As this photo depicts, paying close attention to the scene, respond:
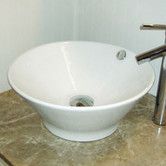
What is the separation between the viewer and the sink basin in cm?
95

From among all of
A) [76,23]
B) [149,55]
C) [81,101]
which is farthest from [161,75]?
[76,23]

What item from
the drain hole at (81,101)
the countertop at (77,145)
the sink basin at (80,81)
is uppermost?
the sink basin at (80,81)

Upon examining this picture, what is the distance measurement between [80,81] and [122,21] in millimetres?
271

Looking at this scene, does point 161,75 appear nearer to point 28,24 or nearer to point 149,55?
point 149,55

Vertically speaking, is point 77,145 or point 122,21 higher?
point 122,21

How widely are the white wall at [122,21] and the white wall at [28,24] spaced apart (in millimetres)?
75

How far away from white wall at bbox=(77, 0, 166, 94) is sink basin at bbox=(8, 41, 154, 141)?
0.35 feet

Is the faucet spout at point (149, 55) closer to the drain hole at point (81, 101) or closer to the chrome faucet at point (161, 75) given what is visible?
the chrome faucet at point (161, 75)

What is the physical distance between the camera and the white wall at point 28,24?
1188mm

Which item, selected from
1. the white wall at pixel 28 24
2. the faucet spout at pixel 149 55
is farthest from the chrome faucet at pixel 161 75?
the white wall at pixel 28 24

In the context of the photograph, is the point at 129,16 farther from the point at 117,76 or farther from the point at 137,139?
the point at 137,139

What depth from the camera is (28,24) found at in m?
1.25

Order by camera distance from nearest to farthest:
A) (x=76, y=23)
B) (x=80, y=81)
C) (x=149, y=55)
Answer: (x=149, y=55), (x=80, y=81), (x=76, y=23)

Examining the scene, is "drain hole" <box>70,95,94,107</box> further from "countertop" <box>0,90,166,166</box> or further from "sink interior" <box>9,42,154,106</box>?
"countertop" <box>0,90,166,166</box>
